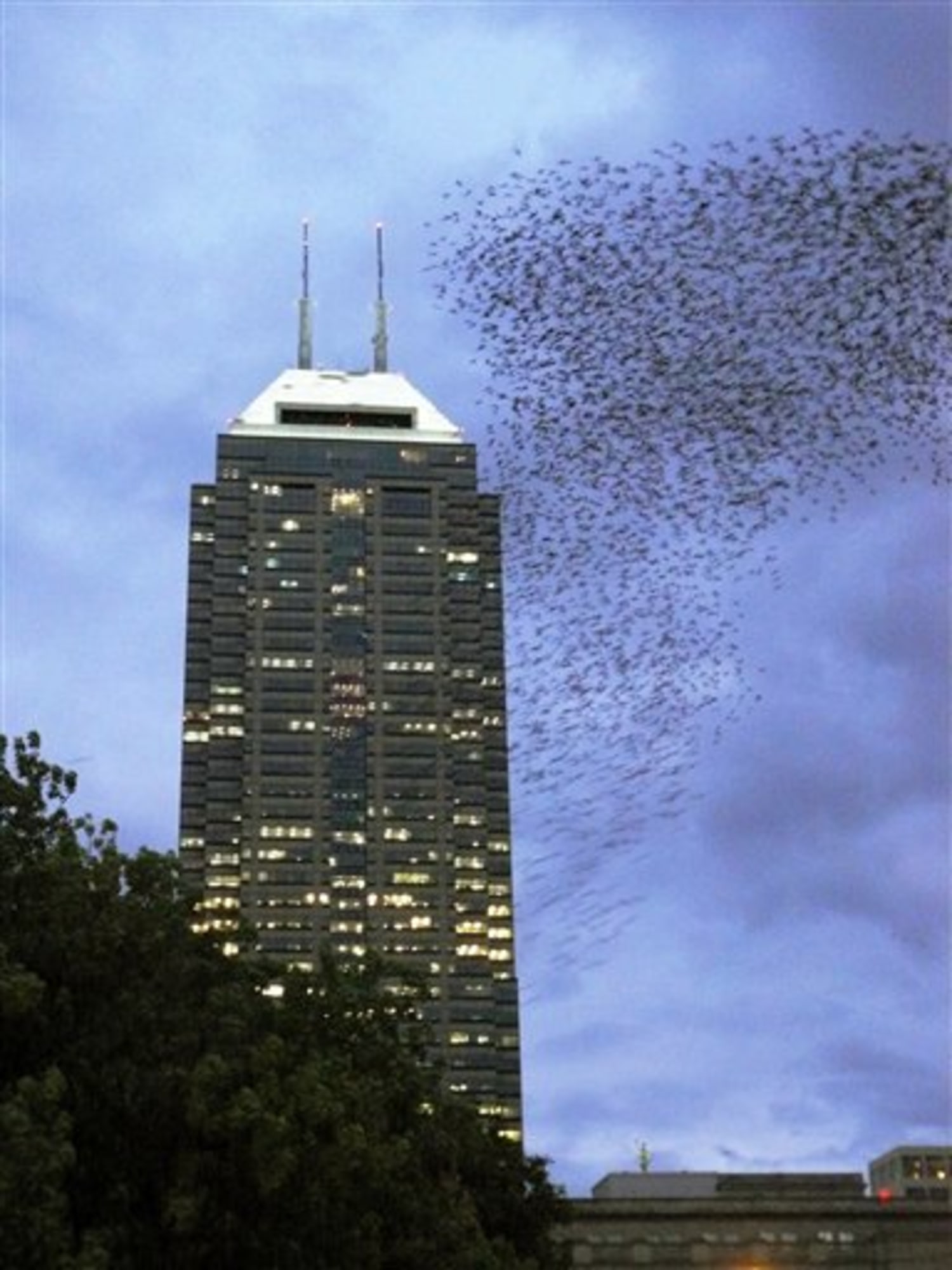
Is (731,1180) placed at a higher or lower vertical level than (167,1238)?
higher

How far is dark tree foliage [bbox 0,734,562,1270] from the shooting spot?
94.7 ft

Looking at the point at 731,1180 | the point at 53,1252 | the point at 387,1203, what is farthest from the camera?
the point at 731,1180

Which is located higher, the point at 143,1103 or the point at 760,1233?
the point at 760,1233

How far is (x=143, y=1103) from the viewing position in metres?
31.6

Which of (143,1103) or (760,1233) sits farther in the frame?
(760,1233)

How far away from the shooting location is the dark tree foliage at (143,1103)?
28859mm

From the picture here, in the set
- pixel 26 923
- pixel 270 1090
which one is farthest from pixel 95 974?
pixel 270 1090

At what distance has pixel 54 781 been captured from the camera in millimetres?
37156

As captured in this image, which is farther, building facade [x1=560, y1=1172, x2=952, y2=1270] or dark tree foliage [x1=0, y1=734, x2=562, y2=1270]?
building facade [x1=560, y1=1172, x2=952, y2=1270]

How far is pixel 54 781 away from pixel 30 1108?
32.4ft

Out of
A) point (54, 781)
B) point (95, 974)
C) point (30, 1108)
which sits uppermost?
point (54, 781)

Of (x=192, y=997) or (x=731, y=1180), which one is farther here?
(x=731, y=1180)

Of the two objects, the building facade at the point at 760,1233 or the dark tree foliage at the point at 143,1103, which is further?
the building facade at the point at 760,1233

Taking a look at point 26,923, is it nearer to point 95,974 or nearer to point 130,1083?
point 95,974
